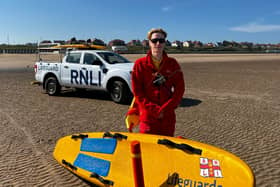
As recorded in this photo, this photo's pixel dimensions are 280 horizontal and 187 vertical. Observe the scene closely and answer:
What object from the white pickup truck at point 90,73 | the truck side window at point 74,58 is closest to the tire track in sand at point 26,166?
the white pickup truck at point 90,73

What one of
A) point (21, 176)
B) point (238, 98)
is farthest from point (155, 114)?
point (238, 98)

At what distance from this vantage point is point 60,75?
1071 cm

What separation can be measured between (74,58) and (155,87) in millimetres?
7752

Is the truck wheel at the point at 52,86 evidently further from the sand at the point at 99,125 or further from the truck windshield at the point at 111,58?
the truck windshield at the point at 111,58

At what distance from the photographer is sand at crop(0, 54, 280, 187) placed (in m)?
4.38

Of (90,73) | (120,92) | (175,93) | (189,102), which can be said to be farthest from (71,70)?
(175,93)

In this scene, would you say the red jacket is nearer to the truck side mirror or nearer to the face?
the face

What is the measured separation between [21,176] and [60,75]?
6911mm

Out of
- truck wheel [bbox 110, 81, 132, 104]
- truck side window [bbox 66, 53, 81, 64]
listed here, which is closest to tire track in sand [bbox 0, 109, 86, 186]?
truck wheel [bbox 110, 81, 132, 104]

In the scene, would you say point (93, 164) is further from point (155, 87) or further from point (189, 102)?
point (189, 102)

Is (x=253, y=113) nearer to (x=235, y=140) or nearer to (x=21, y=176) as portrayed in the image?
(x=235, y=140)

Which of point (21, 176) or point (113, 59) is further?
point (113, 59)

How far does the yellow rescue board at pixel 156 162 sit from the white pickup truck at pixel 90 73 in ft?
16.5

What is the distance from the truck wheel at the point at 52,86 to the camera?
427 inches
